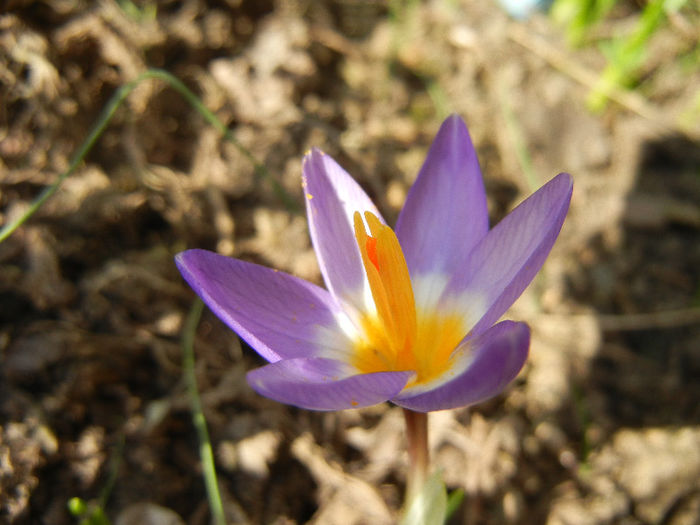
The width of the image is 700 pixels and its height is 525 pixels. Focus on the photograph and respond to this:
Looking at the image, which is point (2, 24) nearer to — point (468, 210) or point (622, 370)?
point (468, 210)

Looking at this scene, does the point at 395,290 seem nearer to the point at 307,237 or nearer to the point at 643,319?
the point at 307,237

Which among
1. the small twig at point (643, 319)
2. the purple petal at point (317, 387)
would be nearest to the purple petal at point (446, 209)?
the purple petal at point (317, 387)

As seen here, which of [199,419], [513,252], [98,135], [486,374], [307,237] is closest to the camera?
[486,374]

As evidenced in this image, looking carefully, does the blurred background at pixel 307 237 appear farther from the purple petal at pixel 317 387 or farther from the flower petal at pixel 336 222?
the purple petal at pixel 317 387

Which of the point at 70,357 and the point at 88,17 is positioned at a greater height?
the point at 88,17

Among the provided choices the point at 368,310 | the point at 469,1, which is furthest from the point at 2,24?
the point at 469,1

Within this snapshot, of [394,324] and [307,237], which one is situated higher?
[394,324]

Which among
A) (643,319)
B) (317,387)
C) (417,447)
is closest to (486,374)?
(317,387)
